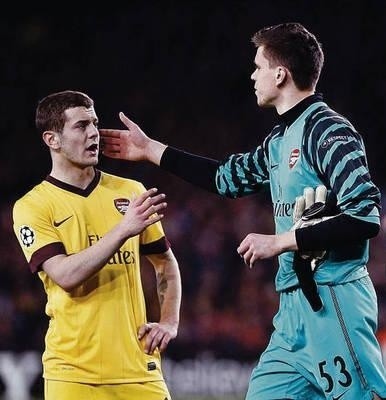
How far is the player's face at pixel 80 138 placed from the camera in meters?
5.13

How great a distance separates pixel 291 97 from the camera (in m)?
4.78

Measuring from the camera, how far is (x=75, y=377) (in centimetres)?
489

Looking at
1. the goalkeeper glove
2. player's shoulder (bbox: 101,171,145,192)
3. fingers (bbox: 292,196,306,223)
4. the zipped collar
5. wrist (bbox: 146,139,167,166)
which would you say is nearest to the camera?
the goalkeeper glove

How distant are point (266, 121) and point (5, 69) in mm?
4490

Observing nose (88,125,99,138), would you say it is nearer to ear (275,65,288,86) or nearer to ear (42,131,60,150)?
ear (42,131,60,150)

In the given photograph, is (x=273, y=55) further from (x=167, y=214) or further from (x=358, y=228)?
(x=167, y=214)

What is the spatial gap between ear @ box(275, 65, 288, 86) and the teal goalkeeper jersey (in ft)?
0.47

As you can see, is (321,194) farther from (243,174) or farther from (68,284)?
(68,284)

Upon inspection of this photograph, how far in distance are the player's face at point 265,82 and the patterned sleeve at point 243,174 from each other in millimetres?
280

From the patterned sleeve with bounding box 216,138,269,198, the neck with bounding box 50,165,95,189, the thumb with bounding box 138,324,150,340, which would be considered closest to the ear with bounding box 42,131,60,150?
the neck with bounding box 50,165,95,189

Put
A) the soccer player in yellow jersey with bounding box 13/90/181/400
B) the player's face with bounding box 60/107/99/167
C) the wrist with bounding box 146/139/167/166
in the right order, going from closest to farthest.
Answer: the soccer player in yellow jersey with bounding box 13/90/181/400, the player's face with bounding box 60/107/99/167, the wrist with bounding box 146/139/167/166

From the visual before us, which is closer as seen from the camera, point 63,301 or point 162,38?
point 63,301

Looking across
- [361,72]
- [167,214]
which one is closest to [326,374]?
[167,214]

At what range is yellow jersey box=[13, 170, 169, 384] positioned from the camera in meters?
4.93
